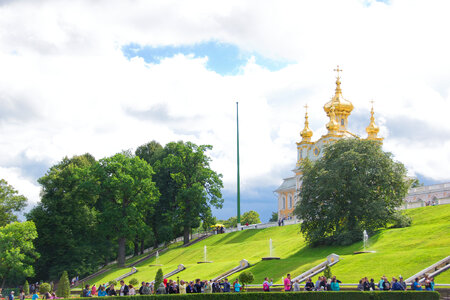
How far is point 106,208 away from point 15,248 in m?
10.5

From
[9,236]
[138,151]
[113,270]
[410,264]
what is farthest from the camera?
[138,151]

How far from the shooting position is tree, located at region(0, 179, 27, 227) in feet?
224

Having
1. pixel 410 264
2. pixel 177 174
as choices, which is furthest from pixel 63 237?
pixel 410 264

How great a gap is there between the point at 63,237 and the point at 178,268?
1984 centimetres

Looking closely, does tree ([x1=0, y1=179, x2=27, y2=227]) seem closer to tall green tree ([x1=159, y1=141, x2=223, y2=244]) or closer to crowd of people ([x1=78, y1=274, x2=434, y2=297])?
tall green tree ([x1=159, y1=141, x2=223, y2=244])

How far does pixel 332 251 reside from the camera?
4359 centimetres

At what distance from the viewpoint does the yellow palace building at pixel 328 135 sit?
82.5 m

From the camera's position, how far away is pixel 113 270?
64875 mm

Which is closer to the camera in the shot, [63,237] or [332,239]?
[332,239]

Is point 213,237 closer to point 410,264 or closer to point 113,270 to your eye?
point 113,270

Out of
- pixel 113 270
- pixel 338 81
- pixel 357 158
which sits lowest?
pixel 113 270

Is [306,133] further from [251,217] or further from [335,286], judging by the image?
[335,286]

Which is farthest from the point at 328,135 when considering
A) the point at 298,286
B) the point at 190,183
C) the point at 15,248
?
the point at 298,286

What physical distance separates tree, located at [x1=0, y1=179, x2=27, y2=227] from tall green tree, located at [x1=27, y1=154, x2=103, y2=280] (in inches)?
110
